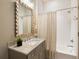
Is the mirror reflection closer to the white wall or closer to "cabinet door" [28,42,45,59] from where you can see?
the white wall

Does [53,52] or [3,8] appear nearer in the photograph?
[3,8]

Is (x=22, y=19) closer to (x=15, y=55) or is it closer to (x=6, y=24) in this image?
(x=6, y=24)

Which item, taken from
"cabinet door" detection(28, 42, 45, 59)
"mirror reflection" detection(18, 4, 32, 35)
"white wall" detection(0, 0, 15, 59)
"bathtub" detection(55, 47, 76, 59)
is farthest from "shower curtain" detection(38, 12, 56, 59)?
"white wall" detection(0, 0, 15, 59)

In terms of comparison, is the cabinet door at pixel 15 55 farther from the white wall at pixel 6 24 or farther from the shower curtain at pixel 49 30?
the shower curtain at pixel 49 30

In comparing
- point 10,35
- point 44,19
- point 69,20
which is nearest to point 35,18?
point 44,19

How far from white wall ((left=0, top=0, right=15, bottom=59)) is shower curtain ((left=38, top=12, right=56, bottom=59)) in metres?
1.41

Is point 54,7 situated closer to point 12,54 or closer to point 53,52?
point 53,52

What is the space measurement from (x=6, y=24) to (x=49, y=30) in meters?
1.64

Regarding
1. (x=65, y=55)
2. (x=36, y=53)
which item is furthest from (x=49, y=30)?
(x=36, y=53)

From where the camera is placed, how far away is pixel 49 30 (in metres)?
3.12

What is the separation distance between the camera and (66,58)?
290cm

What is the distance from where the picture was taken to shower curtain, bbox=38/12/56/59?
3.03 m

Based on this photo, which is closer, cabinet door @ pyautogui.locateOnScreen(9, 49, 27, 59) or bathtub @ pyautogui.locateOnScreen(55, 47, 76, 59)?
cabinet door @ pyautogui.locateOnScreen(9, 49, 27, 59)

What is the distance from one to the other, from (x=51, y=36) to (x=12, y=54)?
1.63 metres
